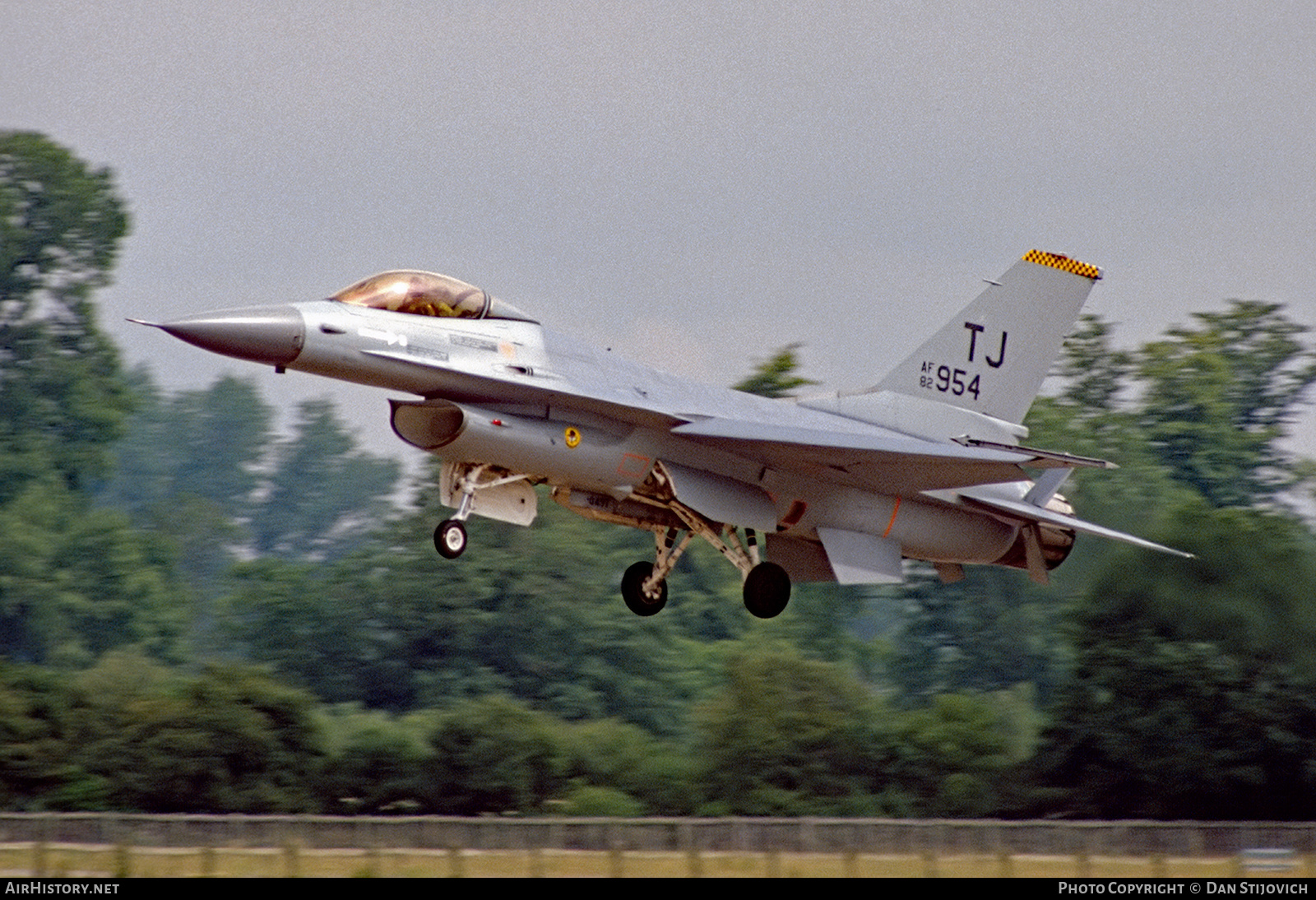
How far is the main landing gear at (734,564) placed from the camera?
68.2 ft

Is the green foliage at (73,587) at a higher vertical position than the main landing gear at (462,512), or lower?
lower

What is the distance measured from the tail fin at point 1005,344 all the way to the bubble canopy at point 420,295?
571 centimetres

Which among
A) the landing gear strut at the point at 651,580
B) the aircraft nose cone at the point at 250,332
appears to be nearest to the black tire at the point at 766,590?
the landing gear strut at the point at 651,580

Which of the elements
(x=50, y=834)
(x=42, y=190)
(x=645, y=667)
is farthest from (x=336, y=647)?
(x=50, y=834)

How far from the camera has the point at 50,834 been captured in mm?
22391

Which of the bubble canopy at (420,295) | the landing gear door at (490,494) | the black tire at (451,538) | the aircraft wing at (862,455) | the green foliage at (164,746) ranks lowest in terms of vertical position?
the green foliage at (164,746)

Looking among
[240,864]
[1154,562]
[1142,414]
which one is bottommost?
[240,864]

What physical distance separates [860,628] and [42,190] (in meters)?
34.8

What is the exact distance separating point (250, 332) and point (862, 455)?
21.2ft

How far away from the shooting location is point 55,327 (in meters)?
60.3

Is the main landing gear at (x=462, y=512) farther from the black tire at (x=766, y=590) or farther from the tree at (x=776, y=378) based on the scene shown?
the tree at (x=776, y=378)

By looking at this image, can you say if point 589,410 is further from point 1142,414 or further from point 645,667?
point 1142,414

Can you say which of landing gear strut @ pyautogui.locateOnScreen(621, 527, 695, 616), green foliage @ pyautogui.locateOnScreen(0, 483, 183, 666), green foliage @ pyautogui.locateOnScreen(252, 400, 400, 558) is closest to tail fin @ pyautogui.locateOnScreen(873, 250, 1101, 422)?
landing gear strut @ pyautogui.locateOnScreen(621, 527, 695, 616)

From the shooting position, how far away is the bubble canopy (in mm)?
18359
